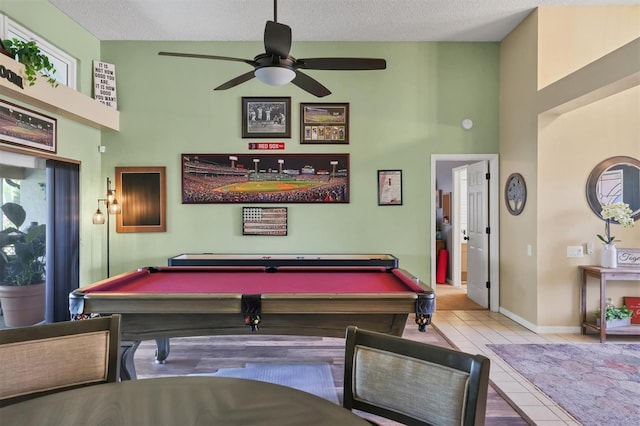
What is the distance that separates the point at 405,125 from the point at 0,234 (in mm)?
4776

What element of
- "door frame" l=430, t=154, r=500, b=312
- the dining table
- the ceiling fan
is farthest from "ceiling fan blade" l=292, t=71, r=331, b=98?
"door frame" l=430, t=154, r=500, b=312

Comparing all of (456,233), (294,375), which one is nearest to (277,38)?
(294,375)

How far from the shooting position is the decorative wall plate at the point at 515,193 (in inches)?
173

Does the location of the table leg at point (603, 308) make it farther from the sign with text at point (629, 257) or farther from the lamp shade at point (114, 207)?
the lamp shade at point (114, 207)

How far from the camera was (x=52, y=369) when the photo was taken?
1.32 metres

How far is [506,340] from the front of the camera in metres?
3.88

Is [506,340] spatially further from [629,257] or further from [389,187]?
[389,187]

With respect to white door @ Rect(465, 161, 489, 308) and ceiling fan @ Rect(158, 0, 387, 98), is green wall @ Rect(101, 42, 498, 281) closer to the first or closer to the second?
white door @ Rect(465, 161, 489, 308)

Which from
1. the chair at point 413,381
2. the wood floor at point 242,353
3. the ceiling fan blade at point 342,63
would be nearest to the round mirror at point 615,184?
the wood floor at point 242,353

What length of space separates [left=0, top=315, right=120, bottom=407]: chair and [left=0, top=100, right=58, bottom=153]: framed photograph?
9.69 feet

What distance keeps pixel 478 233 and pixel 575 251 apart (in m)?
1.35

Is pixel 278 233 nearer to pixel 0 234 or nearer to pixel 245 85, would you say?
pixel 245 85

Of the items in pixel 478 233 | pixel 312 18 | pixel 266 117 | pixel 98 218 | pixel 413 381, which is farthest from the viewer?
pixel 478 233

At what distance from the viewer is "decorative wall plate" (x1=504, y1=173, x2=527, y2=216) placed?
14.4 feet
